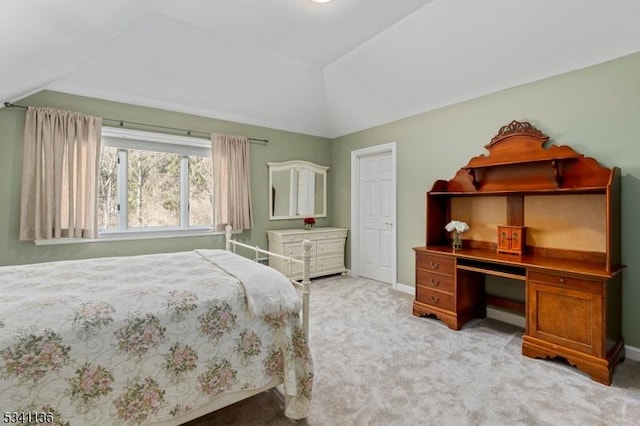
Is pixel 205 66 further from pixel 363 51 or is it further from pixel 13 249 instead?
pixel 13 249

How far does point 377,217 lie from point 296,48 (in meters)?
2.63

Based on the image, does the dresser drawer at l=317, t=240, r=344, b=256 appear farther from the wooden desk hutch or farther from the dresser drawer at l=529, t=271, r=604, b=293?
the dresser drawer at l=529, t=271, r=604, b=293

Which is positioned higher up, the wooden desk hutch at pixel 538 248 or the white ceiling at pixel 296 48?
the white ceiling at pixel 296 48

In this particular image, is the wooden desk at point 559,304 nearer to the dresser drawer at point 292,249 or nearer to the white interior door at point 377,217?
the white interior door at point 377,217

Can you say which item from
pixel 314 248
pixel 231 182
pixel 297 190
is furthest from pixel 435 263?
pixel 231 182

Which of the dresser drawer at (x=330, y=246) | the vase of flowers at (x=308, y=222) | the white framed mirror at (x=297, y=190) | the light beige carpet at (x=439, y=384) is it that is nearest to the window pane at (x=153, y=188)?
the white framed mirror at (x=297, y=190)

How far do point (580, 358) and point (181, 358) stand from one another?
8.99ft

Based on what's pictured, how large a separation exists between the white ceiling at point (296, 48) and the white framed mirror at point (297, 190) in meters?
1.04

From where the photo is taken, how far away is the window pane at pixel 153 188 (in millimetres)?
3871

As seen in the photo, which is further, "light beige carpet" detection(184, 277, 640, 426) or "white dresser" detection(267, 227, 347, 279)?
"white dresser" detection(267, 227, 347, 279)

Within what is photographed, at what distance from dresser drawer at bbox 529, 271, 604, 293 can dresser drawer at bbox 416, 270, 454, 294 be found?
0.73 metres

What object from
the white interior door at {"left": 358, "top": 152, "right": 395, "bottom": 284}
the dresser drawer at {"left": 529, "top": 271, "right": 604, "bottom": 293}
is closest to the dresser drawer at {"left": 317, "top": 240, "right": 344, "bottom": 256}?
the white interior door at {"left": 358, "top": 152, "right": 395, "bottom": 284}

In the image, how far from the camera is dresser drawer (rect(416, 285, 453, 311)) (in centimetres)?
311

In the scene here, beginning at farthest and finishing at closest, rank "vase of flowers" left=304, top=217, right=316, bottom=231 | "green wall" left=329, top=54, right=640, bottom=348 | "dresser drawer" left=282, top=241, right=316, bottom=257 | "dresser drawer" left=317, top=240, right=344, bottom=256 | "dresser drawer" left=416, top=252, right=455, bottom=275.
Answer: "vase of flowers" left=304, top=217, right=316, bottom=231, "dresser drawer" left=317, top=240, right=344, bottom=256, "dresser drawer" left=282, top=241, right=316, bottom=257, "dresser drawer" left=416, top=252, right=455, bottom=275, "green wall" left=329, top=54, right=640, bottom=348
